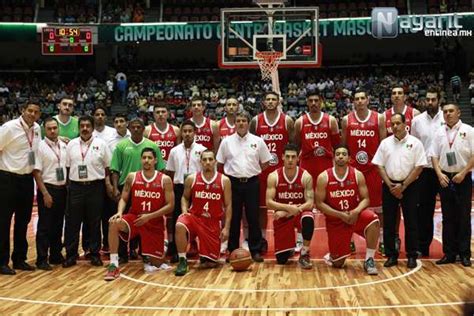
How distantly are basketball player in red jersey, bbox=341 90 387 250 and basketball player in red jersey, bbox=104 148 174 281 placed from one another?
2.18m

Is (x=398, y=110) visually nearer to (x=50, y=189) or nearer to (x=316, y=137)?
(x=316, y=137)

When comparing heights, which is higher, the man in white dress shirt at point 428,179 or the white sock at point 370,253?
the man in white dress shirt at point 428,179

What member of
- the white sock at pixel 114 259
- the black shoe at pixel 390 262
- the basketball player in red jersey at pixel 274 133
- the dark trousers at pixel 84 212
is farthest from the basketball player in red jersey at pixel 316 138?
the white sock at pixel 114 259

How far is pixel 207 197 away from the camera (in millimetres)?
6773

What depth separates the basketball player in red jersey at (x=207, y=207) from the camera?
666 centimetres

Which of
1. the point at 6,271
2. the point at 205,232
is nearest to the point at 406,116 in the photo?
the point at 205,232

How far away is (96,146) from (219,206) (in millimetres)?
1529

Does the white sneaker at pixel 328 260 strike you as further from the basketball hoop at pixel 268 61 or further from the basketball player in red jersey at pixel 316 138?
the basketball hoop at pixel 268 61

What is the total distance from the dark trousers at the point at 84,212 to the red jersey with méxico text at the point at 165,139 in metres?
0.91

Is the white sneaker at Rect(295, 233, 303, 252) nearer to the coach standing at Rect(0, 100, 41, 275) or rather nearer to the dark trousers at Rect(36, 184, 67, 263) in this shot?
the dark trousers at Rect(36, 184, 67, 263)

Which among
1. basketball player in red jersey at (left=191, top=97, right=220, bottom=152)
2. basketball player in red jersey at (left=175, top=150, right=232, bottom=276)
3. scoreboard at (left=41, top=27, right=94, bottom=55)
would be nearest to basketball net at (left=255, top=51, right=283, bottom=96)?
basketball player in red jersey at (left=191, top=97, right=220, bottom=152)

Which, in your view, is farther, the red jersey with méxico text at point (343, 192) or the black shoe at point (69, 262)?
the black shoe at point (69, 262)

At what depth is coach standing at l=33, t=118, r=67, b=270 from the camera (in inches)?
267

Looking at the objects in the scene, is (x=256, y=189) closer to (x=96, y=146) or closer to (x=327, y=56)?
(x=96, y=146)
